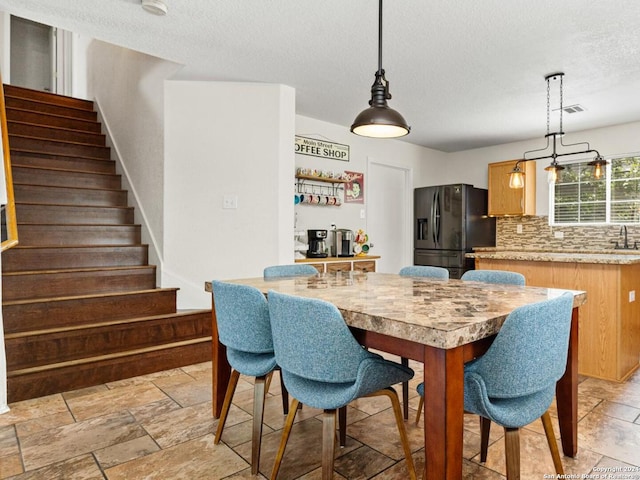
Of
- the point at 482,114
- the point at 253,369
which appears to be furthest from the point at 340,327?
the point at 482,114

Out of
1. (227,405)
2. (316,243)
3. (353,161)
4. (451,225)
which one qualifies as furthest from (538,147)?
(227,405)

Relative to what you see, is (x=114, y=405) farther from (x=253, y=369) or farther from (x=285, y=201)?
(x=285, y=201)

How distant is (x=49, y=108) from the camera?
16.3 ft

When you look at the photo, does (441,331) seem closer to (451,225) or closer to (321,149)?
(321,149)

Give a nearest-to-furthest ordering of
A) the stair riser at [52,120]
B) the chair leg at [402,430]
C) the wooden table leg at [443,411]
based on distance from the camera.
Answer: the wooden table leg at [443,411] < the chair leg at [402,430] < the stair riser at [52,120]

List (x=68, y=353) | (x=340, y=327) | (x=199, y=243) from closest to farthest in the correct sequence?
(x=340, y=327) → (x=68, y=353) → (x=199, y=243)

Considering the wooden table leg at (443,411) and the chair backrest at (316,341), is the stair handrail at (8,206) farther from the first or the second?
the wooden table leg at (443,411)

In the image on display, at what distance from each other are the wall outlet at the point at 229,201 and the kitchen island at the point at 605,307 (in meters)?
2.61

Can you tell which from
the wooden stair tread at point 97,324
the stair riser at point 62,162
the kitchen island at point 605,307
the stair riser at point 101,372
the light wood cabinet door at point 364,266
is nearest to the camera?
the stair riser at point 101,372

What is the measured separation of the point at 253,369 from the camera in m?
1.84

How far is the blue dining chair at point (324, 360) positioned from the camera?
1395 millimetres

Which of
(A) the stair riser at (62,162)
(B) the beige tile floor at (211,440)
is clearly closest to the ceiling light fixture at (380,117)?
(B) the beige tile floor at (211,440)

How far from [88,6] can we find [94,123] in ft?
10.2

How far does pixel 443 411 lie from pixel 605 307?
2.57m
